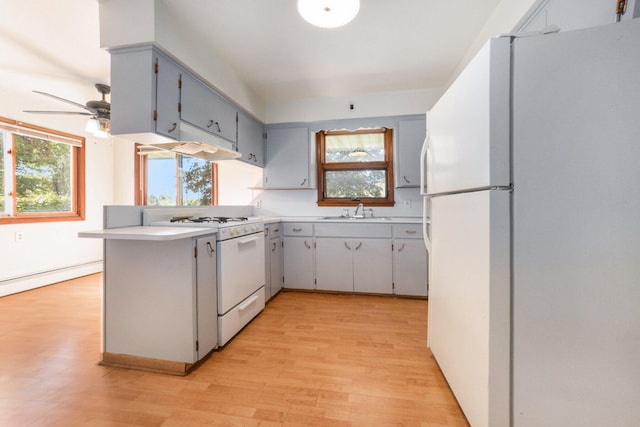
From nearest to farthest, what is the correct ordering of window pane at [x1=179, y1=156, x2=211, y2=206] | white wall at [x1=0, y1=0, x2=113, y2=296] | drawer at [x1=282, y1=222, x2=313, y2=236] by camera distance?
white wall at [x1=0, y1=0, x2=113, y2=296] → drawer at [x1=282, y1=222, x2=313, y2=236] → window pane at [x1=179, y1=156, x2=211, y2=206]

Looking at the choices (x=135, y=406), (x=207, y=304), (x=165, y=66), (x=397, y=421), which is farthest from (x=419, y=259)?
(x=165, y=66)

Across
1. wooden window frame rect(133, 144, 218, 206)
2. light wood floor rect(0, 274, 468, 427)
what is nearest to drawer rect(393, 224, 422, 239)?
light wood floor rect(0, 274, 468, 427)

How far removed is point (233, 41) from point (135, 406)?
2579mm

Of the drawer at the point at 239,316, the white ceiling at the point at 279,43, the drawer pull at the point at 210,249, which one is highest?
the white ceiling at the point at 279,43

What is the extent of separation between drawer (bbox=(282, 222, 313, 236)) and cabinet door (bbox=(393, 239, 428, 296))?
3.16ft

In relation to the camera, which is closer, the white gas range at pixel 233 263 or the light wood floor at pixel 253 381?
the light wood floor at pixel 253 381

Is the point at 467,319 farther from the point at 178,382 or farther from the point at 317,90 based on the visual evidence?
the point at 317,90

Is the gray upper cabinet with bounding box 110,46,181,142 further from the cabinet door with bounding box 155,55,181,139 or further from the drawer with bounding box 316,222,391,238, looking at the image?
the drawer with bounding box 316,222,391,238

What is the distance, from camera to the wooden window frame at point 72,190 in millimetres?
3131

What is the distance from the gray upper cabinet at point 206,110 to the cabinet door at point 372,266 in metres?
1.79

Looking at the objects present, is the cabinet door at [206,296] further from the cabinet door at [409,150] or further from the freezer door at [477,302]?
the cabinet door at [409,150]
